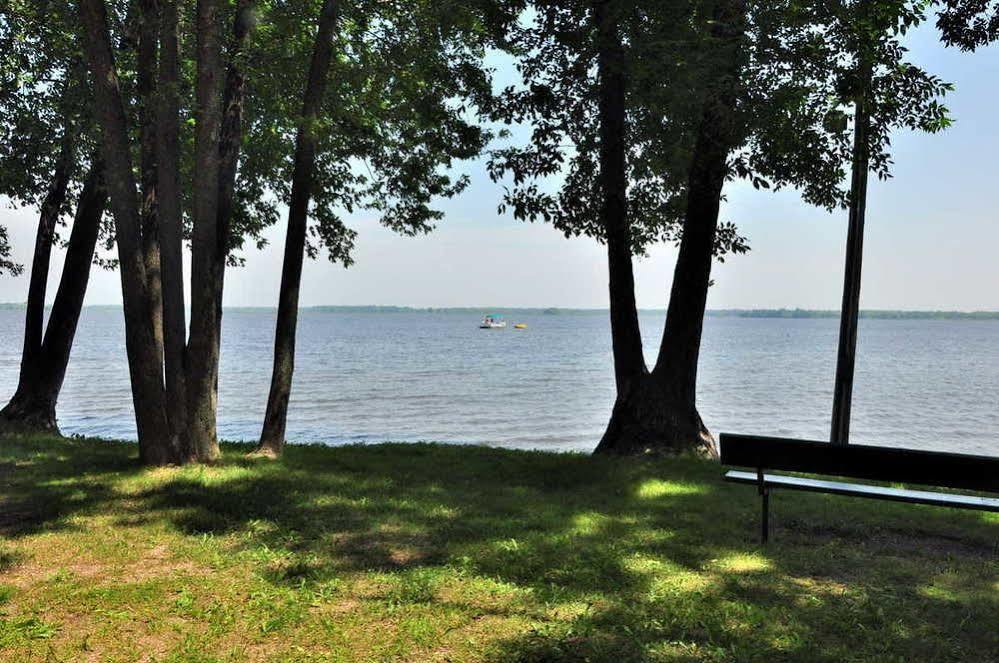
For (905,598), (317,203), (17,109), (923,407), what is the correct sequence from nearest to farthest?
1. (905,598)
2. (17,109)
3. (317,203)
4. (923,407)

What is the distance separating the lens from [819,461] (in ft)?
22.2

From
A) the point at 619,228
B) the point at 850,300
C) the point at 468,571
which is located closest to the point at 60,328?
the point at 619,228

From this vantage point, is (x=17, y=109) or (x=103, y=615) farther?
(x=17, y=109)

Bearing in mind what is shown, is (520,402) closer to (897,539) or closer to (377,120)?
(377,120)

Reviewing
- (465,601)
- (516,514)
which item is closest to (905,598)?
(465,601)

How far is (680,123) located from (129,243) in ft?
23.7

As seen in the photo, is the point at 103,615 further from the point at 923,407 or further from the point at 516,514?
the point at 923,407

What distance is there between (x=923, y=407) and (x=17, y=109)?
1421 inches

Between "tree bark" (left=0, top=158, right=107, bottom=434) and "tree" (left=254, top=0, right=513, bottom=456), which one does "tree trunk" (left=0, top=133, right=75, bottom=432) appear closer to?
"tree bark" (left=0, top=158, right=107, bottom=434)

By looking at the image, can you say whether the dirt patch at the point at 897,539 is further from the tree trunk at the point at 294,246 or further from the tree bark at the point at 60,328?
the tree bark at the point at 60,328

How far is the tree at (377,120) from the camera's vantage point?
37.6ft

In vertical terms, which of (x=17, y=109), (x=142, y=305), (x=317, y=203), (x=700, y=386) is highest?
(x=17, y=109)

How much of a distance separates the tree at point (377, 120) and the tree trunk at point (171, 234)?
1470 millimetres

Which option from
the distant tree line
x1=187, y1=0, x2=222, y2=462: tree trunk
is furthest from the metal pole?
A: x1=187, y1=0, x2=222, y2=462: tree trunk
